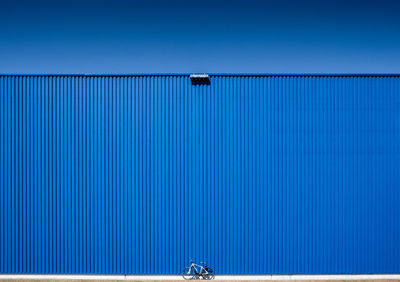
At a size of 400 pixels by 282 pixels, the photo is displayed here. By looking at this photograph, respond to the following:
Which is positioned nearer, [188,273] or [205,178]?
[188,273]

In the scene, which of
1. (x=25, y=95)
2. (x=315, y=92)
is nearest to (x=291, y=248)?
(x=315, y=92)

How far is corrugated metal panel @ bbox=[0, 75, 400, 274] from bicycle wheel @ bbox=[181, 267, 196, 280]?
0.27 meters

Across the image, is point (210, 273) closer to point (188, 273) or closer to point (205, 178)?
point (188, 273)

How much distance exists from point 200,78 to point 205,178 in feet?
11.9

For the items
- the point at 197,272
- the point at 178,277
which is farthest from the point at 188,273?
the point at 178,277

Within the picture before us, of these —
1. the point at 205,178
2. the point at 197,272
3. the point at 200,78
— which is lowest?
the point at 197,272

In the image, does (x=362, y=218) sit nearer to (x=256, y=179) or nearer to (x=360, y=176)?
(x=360, y=176)

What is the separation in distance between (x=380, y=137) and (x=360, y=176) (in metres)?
1.57

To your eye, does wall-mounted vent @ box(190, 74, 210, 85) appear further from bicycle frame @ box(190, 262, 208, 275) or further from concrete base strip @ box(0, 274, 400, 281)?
concrete base strip @ box(0, 274, 400, 281)

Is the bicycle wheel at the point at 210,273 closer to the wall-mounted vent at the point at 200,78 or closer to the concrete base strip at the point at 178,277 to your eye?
the concrete base strip at the point at 178,277

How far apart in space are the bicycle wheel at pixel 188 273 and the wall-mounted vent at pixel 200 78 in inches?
264

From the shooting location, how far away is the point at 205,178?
663cm

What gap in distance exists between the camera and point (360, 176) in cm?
660

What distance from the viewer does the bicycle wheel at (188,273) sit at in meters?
6.54
